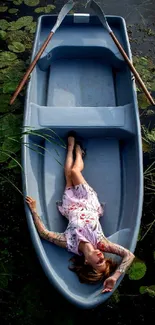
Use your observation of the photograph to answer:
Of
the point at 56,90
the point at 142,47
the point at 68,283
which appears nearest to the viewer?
the point at 68,283

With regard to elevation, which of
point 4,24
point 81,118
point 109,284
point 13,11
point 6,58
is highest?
point 13,11

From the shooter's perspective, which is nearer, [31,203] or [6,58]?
[31,203]

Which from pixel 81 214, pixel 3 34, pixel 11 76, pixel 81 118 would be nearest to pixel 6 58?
pixel 11 76

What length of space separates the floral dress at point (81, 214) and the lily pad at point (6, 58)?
239cm

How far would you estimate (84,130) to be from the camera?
426cm

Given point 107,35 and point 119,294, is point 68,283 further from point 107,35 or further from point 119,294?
point 107,35

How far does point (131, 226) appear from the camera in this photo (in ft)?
11.6

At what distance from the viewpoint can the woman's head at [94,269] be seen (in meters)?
3.27

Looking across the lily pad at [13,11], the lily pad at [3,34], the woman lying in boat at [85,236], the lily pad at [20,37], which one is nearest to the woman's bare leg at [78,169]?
the woman lying in boat at [85,236]

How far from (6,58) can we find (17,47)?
0.23 metres

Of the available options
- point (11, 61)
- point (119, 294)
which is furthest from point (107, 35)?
point (119, 294)

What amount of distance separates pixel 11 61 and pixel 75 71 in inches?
39.1

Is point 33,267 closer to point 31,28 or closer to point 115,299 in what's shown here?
point 115,299

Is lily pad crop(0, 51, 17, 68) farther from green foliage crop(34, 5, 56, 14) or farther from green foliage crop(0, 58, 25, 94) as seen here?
green foliage crop(34, 5, 56, 14)
